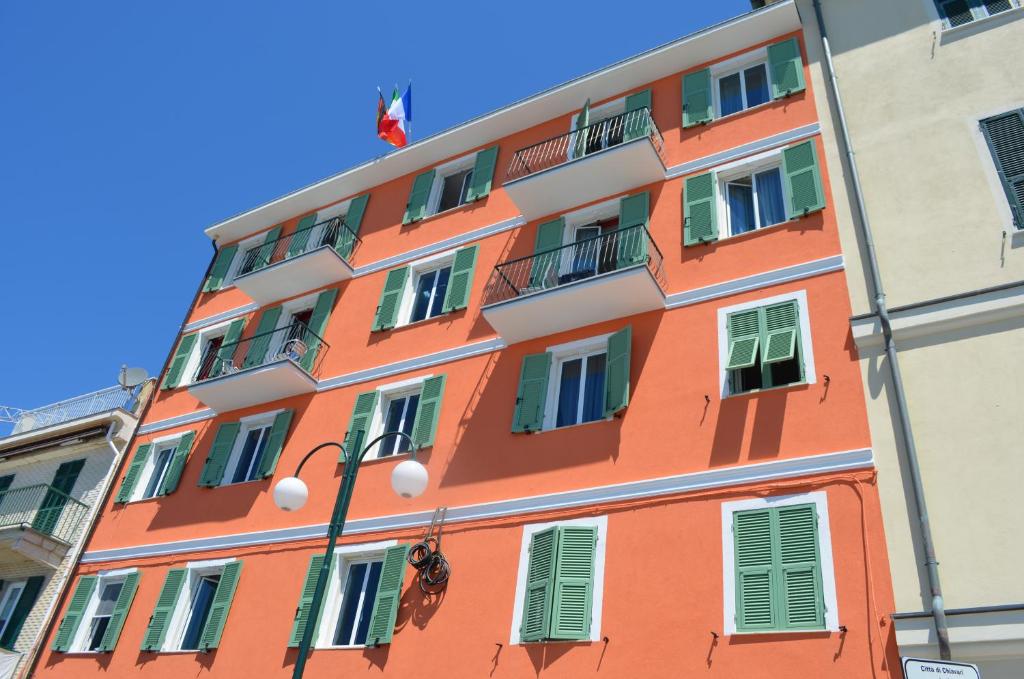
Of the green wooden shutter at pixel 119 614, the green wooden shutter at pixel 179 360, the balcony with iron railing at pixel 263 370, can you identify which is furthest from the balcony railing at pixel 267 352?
the green wooden shutter at pixel 119 614

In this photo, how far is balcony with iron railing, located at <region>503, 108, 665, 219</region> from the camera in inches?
588

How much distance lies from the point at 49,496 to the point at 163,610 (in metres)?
6.98

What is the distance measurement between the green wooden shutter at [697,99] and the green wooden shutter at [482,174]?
14.7 feet

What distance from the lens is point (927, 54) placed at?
13.2m

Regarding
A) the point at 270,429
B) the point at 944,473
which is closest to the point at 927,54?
the point at 944,473

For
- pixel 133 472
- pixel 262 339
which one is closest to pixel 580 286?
pixel 262 339

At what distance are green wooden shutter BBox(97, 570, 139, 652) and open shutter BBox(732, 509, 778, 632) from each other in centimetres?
1231

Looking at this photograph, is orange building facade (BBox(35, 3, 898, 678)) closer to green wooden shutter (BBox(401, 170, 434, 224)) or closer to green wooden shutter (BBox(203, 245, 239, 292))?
green wooden shutter (BBox(401, 170, 434, 224))

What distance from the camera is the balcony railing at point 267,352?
57.6 ft

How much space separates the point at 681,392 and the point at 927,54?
6930 millimetres

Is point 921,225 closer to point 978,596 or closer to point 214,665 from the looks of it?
point 978,596

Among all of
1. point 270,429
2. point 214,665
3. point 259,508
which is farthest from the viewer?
point 270,429

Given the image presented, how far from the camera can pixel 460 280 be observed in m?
16.4

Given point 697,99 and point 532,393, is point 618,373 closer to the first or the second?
point 532,393
